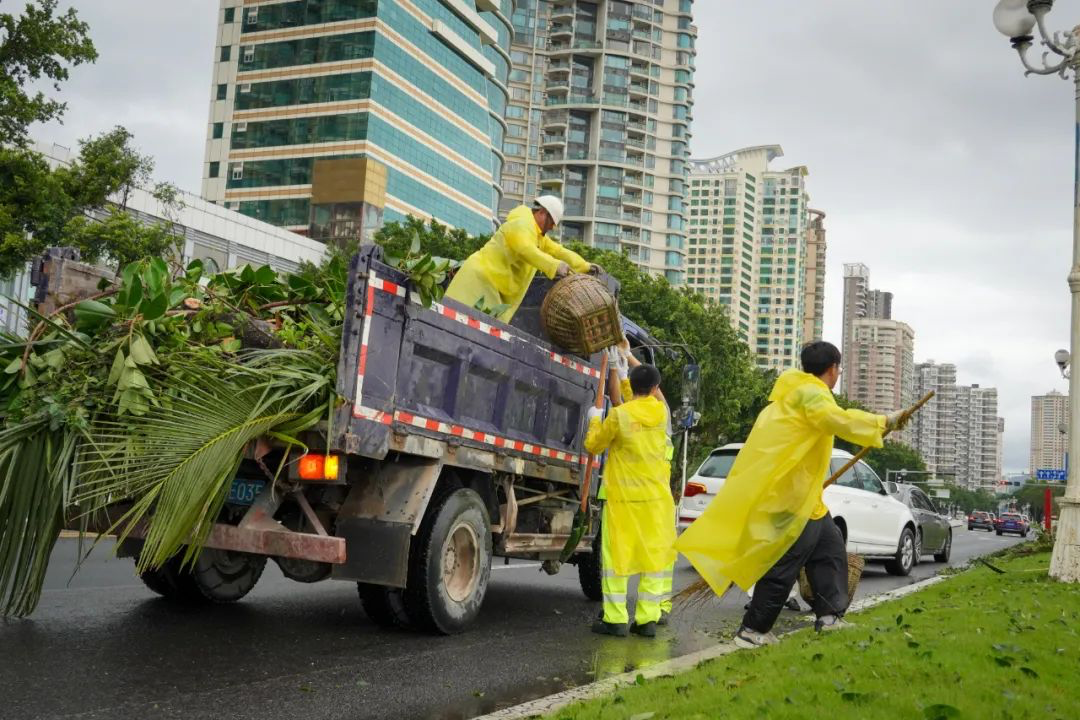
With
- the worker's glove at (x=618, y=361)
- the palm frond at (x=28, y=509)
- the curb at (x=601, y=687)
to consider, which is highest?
the worker's glove at (x=618, y=361)

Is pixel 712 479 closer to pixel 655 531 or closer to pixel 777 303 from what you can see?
pixel 655 531

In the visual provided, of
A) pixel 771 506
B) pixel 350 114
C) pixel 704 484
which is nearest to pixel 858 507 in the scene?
pixel 704 484

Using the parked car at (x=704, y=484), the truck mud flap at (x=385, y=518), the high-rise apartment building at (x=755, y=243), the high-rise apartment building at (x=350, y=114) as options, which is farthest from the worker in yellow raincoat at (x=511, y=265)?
the high-rise apartment building at (x=755, y=243)

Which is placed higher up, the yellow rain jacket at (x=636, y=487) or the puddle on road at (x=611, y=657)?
the yellow rain jacket at (x=636, y=487)

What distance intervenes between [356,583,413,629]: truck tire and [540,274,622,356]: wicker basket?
231 centimetres

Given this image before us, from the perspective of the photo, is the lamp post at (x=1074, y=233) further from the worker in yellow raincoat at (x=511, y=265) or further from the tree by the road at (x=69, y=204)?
the tree by the road at (x=69, y=204)

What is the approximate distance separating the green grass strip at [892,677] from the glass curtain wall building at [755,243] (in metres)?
153

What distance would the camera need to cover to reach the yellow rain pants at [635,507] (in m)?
7.52

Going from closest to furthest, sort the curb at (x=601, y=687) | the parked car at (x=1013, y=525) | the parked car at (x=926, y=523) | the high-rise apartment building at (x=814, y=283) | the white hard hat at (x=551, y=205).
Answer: the curb at (x=601, y=687) → the white hard hat at (x=551, y=205) → the parked car at (x=926, y=523) → the parked car at (x=1013, y=525) → the high-rise apartment building at (x=814, y=283)

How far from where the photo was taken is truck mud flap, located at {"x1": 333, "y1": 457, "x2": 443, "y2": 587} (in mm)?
6211

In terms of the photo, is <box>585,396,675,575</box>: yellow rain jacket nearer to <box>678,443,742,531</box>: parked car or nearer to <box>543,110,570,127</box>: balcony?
<box>678,443,742,531</box>: parked car

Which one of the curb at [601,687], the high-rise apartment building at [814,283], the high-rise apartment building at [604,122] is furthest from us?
the high-rise apartment building at [814,283]

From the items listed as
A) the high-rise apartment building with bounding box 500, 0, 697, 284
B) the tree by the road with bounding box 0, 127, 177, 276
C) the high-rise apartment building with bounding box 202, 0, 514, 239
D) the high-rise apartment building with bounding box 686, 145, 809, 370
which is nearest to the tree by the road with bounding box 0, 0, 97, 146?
the tree by the road with bounding box 0, 127, 177, 276

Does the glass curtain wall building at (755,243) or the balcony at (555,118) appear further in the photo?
the glass curtain wall building at (755,243)
